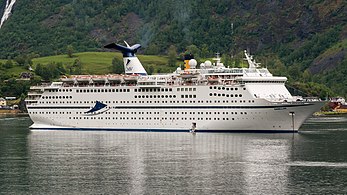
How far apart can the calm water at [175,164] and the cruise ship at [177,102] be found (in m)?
2.31

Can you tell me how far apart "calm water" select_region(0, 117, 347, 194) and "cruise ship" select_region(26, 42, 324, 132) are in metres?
2.31

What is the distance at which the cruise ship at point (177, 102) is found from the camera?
85188 mm

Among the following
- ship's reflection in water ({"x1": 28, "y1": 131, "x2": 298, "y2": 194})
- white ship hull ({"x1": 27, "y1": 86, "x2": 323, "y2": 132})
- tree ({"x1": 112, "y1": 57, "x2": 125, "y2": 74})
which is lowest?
ship's reflection in water ({"x1": 28, "y1": 131, "x2": 298, "y2": 194})

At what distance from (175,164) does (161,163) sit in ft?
3.81

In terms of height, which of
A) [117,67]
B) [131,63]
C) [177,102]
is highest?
[131,63]

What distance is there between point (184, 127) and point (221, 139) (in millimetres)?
8671

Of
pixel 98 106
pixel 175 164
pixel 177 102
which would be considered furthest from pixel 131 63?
pixel 175 164

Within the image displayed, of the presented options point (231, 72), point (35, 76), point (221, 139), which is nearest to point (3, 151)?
point (221, 139)

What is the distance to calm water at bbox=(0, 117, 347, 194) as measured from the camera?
179ft

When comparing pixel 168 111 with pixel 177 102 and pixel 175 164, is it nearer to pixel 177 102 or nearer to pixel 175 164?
pixel 177 102

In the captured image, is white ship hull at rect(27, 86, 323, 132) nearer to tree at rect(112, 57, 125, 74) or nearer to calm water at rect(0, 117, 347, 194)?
calm water at rect(0, 117, 347, 194)

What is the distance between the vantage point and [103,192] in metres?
53.2

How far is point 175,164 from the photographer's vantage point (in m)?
63.2

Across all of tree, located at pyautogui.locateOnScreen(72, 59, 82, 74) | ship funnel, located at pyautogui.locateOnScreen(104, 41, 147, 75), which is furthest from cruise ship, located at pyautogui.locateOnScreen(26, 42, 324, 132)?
tree, located at pyautogui.locateOnScreen(72, 59, 82, 74)
